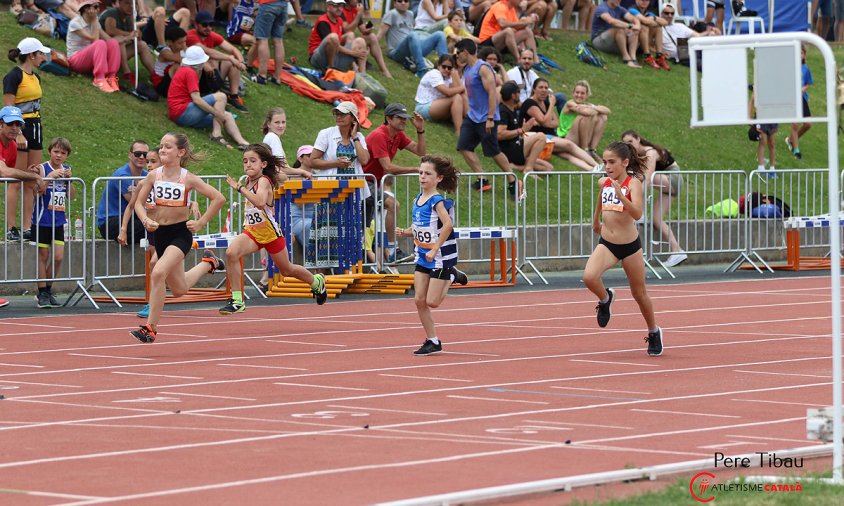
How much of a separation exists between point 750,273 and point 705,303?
5.25 metres

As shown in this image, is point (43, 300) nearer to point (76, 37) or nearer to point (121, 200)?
point (121, 200)

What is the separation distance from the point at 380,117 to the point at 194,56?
4648mm

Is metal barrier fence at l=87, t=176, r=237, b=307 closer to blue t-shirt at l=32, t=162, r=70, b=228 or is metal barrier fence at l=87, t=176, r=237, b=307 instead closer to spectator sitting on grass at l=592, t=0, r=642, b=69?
blue t-shirt at l=32, t=162, r=70, b=228

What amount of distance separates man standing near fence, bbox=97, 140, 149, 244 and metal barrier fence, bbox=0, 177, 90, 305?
464 millimetres

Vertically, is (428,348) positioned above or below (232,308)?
below

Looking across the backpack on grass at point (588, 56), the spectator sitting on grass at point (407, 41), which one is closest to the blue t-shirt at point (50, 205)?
the spectator sitting on grass at point (407, 41)

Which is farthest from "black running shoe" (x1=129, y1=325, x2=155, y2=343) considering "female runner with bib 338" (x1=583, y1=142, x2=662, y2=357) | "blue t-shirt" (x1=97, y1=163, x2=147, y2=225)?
"blue t-shirt" (x1=97, y1=163, x2=147, y2=225)

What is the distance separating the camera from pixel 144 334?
13.9 meters

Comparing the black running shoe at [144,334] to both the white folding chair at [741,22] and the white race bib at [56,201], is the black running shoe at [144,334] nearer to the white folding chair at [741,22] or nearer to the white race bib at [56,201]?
the white race bib at [56,201]

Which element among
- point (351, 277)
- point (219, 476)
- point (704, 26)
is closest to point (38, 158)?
point (351, 277)

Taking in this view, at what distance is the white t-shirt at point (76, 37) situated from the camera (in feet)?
76.9

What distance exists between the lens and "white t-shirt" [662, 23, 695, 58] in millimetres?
35438

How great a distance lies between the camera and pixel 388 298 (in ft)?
65.3

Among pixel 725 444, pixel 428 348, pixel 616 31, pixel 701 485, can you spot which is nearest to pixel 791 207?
pixel 616 31
